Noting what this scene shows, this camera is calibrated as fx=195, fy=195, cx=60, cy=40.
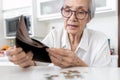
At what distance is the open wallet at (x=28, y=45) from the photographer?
64cm

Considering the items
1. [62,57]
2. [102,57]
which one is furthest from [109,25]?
[62,57]

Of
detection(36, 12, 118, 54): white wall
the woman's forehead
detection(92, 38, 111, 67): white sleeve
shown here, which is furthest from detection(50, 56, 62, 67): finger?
detection(36, 12, 118, 54): white wall

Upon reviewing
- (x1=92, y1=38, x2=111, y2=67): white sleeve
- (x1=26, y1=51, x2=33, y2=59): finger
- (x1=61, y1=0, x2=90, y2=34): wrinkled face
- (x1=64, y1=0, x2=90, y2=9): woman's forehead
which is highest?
(x1=64, y1=0, x2=90, y2=9): woman's forehead

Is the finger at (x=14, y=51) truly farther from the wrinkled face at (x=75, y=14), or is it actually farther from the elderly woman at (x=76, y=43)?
the wrinkled face at (x=75, y=14)

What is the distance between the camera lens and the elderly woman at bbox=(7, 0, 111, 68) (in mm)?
687

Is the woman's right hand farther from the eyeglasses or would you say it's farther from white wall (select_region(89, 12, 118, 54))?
white wall (select_region(89, 12, 118, 54))

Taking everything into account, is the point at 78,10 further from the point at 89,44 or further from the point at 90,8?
the point at 89,44

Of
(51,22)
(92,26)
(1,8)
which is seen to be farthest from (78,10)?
(1,8)

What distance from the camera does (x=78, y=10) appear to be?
928 mm

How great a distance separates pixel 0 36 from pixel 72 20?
108 inches

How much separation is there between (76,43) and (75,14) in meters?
0.18

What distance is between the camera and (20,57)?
0.71 m

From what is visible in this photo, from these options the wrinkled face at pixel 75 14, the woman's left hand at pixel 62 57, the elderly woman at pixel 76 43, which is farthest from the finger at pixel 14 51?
the wrinkled face at pixel 75 14

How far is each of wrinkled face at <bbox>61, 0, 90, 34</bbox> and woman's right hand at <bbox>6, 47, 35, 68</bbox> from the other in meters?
0.29
